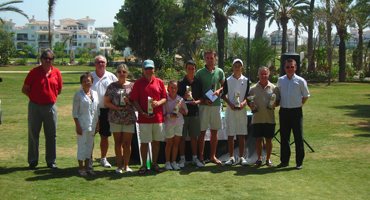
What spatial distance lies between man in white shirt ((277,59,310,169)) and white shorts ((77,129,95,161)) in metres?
3.31

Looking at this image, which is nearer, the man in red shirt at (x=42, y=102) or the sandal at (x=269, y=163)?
the man in red shirt at (x=42, y=102)

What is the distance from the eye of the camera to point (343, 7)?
28.0 m

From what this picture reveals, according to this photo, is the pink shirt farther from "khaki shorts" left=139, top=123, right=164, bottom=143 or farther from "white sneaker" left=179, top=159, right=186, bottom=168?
"white sneaker" left=179, top=159, right=186, bottom=168

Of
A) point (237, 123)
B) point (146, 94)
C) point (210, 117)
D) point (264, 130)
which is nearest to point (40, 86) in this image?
point (146, 94)

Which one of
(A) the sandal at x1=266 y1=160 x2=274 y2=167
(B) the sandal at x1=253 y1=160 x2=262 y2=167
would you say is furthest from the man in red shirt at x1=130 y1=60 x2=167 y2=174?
(A) the sandal at x1=266 y1=160 x2=274 y2=167

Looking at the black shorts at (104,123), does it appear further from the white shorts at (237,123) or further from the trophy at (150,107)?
the white shorts at (237,123)

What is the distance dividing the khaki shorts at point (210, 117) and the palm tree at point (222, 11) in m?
24.2

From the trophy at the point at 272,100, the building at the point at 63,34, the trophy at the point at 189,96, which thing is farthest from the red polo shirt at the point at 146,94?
the building at the point at 63,34

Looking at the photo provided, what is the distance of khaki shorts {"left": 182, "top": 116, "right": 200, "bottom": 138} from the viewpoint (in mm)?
6777

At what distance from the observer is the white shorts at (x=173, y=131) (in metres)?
6.57

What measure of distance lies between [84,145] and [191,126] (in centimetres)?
187

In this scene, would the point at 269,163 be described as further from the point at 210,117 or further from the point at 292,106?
the point at 210,117

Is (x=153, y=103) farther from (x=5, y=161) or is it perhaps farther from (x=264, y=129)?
(x=5, y=161)

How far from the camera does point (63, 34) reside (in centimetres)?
12850
